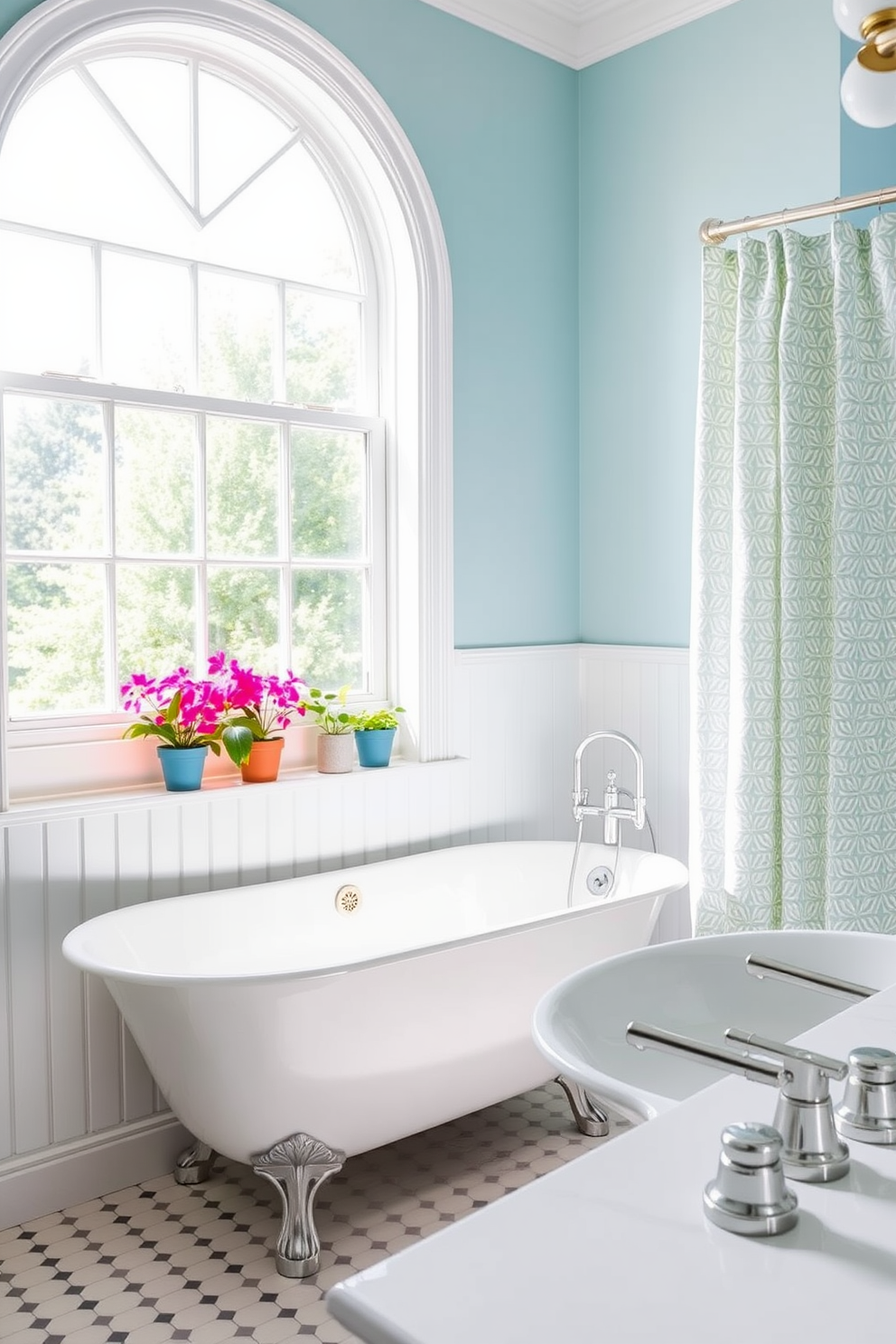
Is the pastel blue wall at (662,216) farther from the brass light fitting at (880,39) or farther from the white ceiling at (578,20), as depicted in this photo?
the brass light fitting at (880,39)

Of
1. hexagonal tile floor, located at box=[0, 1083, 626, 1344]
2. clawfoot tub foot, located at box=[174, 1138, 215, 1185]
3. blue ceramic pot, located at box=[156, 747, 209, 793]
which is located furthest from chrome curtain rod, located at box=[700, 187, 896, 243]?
clawfoot tub foot, located at box=[174, 1138, 215, 1185]

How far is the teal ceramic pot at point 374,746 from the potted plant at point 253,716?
0.23 metres

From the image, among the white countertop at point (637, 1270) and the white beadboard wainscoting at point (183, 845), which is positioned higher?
the white countertop at point (637, 1270)

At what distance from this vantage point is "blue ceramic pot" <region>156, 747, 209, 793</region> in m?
2.78

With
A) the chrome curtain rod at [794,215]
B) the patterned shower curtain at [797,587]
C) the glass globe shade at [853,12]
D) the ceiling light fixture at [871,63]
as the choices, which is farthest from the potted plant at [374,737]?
the glass globe shade at [853,12]

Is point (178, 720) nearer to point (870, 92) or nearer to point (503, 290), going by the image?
point (503, 290)

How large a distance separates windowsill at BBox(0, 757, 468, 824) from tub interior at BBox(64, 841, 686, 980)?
0.23 meters

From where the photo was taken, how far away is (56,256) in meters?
2.75

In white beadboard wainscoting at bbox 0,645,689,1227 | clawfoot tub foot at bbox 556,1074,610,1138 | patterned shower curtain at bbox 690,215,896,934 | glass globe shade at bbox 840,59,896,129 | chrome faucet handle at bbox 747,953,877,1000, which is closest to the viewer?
chrome faucet handle at bbox 747,953,877,1000

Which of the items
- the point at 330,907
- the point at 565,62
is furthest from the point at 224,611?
the point at 565,62

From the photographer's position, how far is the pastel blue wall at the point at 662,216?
316 cm

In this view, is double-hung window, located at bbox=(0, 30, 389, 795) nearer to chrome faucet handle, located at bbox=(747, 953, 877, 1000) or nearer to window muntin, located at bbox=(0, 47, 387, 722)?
window muntin, located at bbox=(0, 47, 387, 722)

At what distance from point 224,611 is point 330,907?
0.82 m

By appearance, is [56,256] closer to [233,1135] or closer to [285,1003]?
[285,1003]
